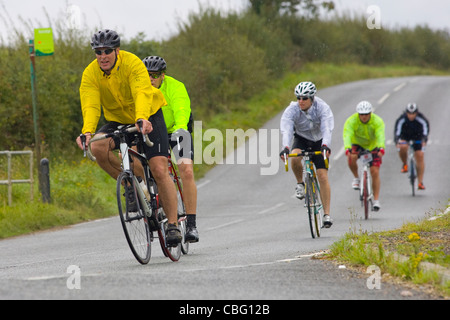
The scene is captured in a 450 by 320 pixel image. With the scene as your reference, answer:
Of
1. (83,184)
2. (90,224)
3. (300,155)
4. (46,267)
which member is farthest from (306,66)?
(46,267)

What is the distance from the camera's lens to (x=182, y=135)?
8414mm

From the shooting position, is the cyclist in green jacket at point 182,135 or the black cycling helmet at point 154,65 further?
the black cycling helmet at point 154,65

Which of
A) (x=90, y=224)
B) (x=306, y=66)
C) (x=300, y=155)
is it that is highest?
(x=306, y=66)

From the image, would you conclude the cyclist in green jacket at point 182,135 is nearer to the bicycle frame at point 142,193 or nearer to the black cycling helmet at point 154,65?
the black cycling helmet at point 154,65

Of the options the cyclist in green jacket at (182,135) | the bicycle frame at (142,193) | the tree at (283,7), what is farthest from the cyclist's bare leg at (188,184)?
the tree at (283,7)

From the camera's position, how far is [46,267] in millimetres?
8055

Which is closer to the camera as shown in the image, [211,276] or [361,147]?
[211,276]

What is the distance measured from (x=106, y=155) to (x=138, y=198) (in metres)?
0.53

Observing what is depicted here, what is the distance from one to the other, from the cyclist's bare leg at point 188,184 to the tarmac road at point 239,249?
0.56m

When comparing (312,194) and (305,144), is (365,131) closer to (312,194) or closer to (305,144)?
(305,144)

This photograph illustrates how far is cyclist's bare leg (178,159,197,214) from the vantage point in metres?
8.61

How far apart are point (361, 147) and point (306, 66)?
30087 millimetres

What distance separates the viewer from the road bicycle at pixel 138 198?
7262 mm

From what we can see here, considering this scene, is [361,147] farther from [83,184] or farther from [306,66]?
[306,66]
